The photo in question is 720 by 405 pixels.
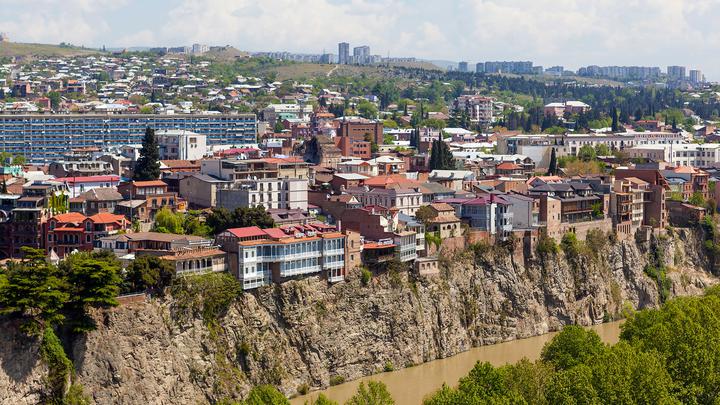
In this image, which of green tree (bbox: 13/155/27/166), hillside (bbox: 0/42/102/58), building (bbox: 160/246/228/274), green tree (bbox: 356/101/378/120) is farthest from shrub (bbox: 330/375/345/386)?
hillside (bbox: 0/42/102/58)

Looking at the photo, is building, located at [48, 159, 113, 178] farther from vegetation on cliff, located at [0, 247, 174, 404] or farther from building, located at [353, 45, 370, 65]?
building, located at [353, 45, 370, 65]

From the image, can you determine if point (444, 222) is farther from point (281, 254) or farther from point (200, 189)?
point (281, 254)

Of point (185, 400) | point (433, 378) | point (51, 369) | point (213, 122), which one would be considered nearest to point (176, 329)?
point (185, 400)

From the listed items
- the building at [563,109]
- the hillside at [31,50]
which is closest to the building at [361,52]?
the hillside at [31,50]

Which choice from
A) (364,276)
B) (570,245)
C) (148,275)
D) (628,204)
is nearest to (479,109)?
(628,204)

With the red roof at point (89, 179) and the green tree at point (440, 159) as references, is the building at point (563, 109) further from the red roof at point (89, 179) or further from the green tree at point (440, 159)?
the red roof at point (89, 179)
